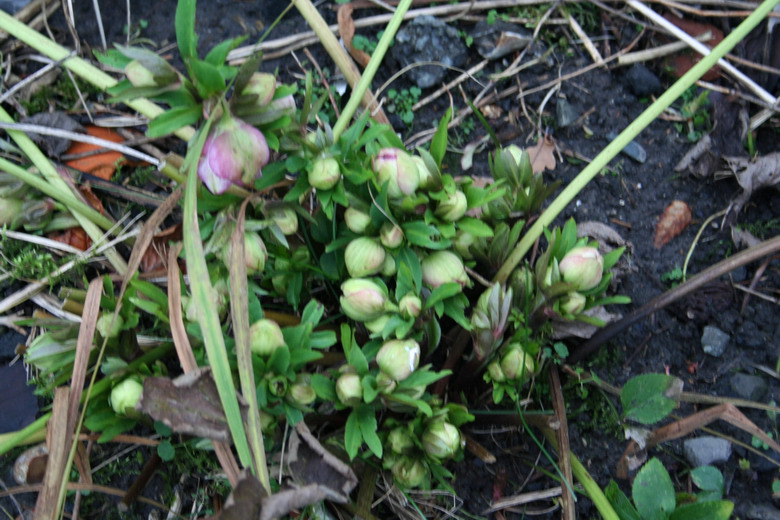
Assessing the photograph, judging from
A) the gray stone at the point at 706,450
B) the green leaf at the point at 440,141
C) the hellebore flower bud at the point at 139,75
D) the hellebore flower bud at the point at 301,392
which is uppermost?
the hellebore flower bud at the point at 139,75

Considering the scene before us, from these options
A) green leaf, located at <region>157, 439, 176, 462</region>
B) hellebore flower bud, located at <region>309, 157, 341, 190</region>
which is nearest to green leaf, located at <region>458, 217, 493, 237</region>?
hellebore flower bud, located at <region>309, 157, 341, 190</region>

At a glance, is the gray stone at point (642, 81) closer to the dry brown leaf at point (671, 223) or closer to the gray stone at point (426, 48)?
the dry brown leaf at point (671, 223)

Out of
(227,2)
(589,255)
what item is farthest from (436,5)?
(589,255)

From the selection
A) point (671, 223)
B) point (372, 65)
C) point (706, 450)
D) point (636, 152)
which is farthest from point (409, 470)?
point (636, 152)

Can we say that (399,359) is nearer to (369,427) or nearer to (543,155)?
(369,427)

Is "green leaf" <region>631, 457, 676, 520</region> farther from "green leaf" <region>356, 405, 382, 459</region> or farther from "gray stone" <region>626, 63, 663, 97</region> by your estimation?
"gray stone" <region>626, 63, 663, 97</region>

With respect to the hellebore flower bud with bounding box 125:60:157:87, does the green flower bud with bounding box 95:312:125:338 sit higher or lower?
lower

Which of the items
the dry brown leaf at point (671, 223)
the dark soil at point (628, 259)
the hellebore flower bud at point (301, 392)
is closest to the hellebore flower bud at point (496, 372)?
the dark soil at point (628, 259)
